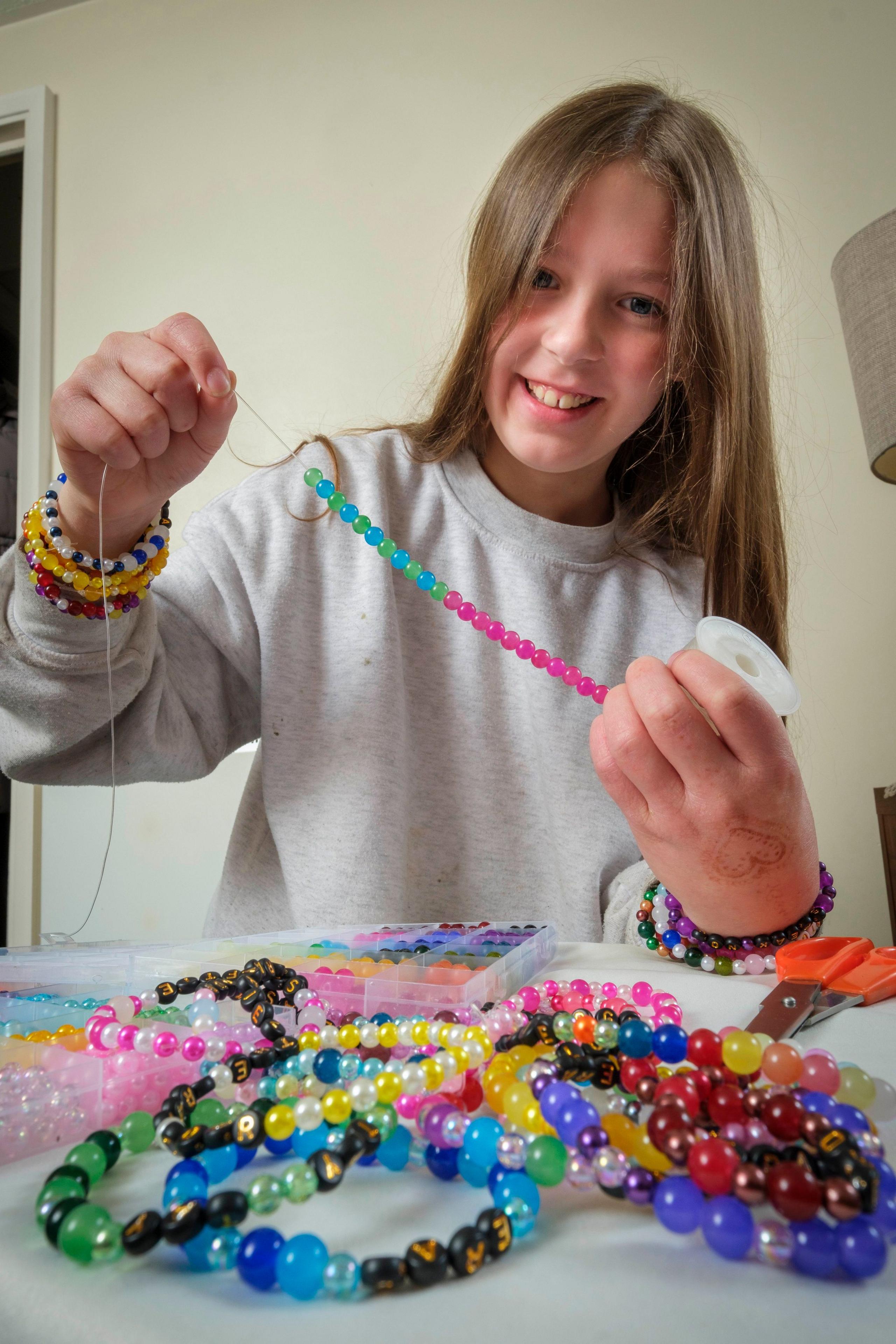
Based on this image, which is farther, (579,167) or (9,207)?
(9,207)

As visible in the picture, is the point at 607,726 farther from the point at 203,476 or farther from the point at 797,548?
the point at 203,476

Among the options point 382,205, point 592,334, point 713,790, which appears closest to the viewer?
point 713,790

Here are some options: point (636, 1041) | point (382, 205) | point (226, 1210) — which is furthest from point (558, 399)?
point (382, 205)

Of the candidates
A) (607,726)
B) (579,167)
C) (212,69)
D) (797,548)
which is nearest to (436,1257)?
(607,726)

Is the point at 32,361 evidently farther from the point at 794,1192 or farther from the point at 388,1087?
the point at 794,1192

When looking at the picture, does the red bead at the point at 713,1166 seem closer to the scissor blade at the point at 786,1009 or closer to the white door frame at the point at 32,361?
the scissor blade at the point at 786,1009

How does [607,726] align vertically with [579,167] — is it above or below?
below

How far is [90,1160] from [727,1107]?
20cm

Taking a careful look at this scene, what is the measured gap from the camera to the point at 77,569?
24.7 inches

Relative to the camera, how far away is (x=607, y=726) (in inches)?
22.9

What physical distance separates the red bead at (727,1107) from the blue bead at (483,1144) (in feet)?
0.24

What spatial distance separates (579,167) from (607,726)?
58cm

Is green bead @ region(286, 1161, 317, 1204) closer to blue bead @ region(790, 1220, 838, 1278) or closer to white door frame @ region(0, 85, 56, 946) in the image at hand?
blue bead @ region(790, 1220, 838, 1278)

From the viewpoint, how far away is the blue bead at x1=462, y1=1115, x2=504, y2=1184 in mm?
259
